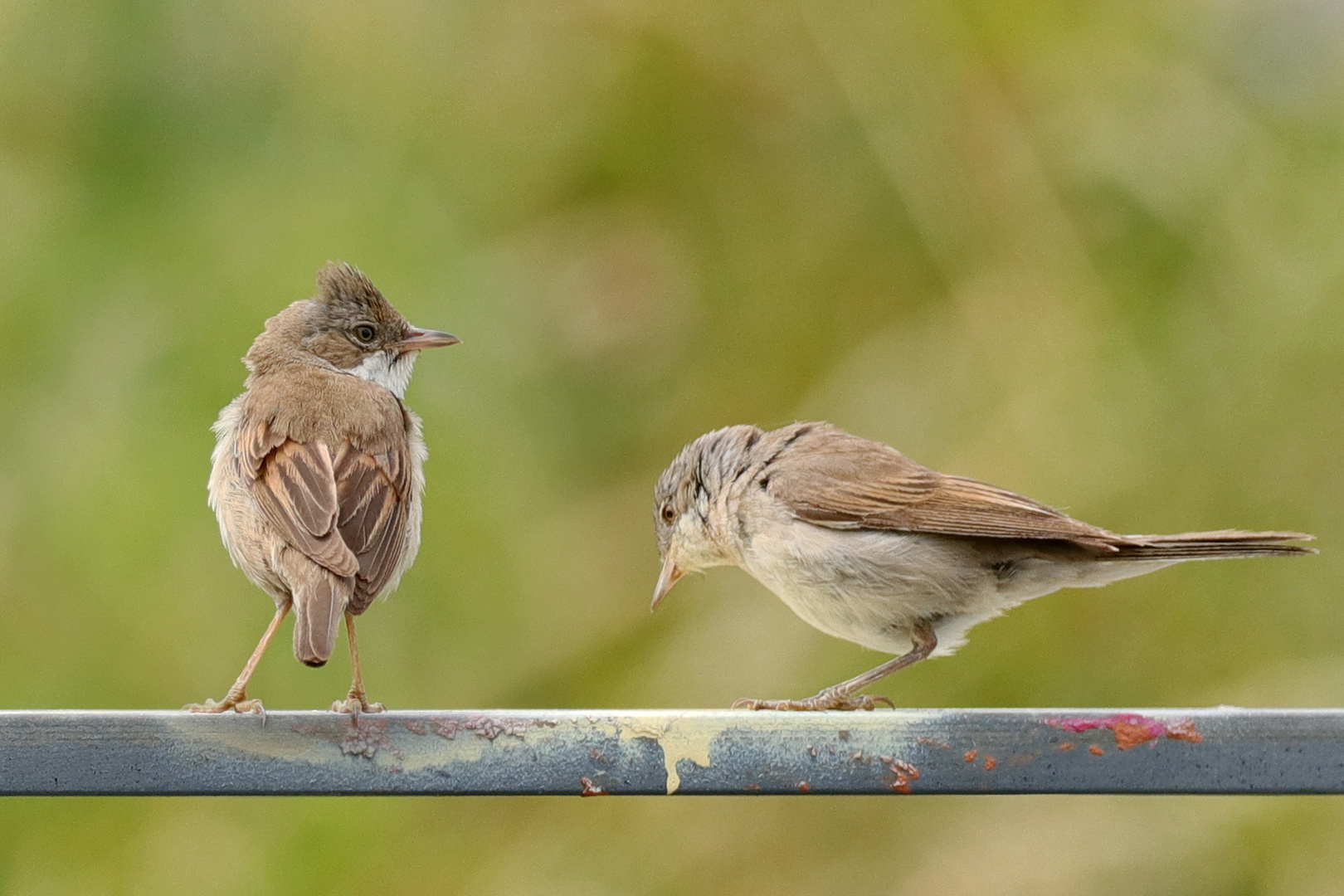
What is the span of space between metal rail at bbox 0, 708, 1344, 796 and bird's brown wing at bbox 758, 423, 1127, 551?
60.9 inches

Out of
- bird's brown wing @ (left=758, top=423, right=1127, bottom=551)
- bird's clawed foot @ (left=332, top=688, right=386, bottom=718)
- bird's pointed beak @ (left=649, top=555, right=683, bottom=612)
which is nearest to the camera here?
bird's clawed foot @ (left=332, top=688, right=386, bottom=718)

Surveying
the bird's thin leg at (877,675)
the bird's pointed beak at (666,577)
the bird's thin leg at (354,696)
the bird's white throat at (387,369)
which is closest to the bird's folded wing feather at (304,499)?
the bird's thin leg at (354,696)

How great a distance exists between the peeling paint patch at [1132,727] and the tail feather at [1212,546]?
1065mm

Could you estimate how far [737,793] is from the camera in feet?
8.43

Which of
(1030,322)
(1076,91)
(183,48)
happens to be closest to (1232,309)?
(1030,322)

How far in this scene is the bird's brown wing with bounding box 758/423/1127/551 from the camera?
4129mm

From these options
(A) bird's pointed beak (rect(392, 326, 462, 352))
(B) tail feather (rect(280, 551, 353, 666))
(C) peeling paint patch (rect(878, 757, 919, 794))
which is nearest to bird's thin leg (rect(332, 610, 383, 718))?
(B) tail feather (rect(280, 551, 353, 666))

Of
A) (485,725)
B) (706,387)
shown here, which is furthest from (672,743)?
(706,387)

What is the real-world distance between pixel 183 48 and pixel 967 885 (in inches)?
181

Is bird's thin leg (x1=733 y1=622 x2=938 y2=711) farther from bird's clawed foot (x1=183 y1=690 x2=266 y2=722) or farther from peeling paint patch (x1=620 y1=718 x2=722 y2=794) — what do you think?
peeling paint patch (x1=620 y1=718 x2=722 y2=794)

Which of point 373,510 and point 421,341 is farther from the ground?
point 421,341

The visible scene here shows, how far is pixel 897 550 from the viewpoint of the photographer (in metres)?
4.30

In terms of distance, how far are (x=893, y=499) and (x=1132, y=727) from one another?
187 cm

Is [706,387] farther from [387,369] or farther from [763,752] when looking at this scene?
[763,752]
